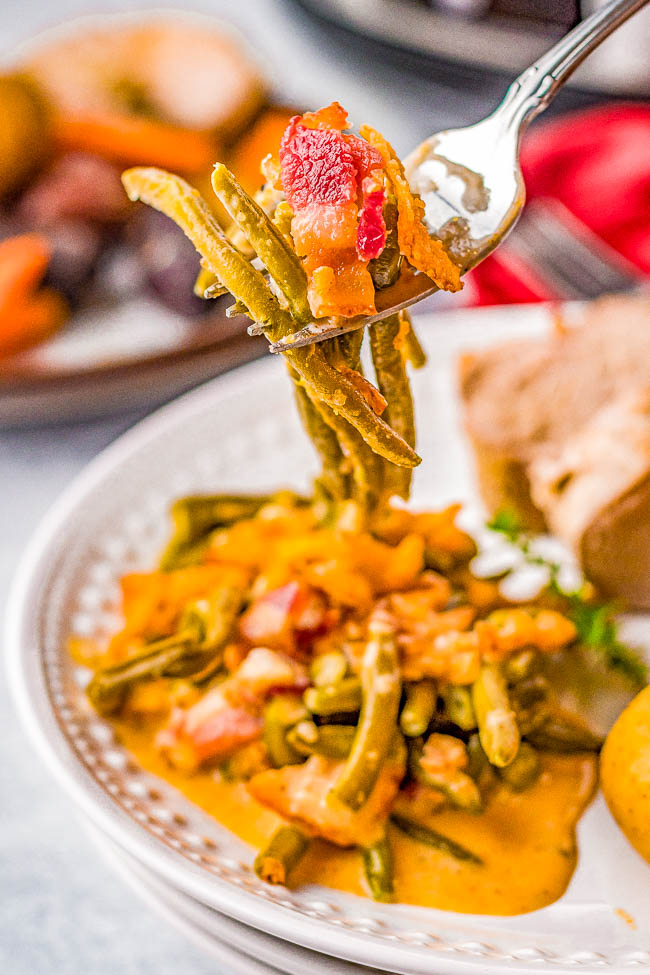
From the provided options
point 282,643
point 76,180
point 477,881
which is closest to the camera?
point 477,881

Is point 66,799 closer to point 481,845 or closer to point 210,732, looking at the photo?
point 210,732

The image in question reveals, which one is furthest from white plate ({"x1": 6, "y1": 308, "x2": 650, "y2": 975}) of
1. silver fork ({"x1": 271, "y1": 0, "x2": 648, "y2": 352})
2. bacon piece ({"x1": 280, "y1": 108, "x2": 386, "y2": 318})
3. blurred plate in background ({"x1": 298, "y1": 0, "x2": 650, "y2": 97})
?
blurred plate in background ({"x1": 298, "y1": 0, "x2": 650, "y2": 97})

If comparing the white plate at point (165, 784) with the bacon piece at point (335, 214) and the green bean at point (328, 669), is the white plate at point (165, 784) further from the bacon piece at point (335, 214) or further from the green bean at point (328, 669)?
the bacon piece at point (335, 214)

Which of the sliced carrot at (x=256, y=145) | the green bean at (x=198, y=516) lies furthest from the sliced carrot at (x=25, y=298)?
the green bean at (x=198, y=516)

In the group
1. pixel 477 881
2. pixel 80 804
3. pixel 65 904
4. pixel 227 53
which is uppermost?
pixel 227 53

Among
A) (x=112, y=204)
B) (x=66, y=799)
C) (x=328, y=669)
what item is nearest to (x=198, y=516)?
(x=328, y=669)

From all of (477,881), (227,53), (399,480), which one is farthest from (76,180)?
(477,881)

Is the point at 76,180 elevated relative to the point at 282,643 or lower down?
elevated

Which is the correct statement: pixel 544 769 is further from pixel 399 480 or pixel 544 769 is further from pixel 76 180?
pixel 76 180
